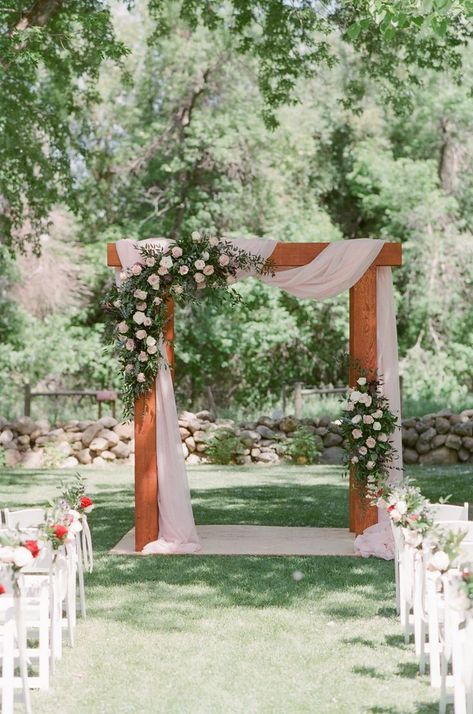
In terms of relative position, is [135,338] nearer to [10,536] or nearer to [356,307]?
[356,307]

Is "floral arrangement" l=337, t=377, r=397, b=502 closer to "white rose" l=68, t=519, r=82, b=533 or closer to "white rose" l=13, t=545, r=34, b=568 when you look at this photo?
"white rose" l=68, t=519, r=82, b=533

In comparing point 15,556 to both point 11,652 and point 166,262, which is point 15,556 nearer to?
point 11,652

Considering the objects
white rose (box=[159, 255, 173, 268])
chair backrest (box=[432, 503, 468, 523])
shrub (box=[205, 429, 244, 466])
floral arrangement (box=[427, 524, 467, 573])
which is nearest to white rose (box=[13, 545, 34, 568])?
floral arrangement (box=[427, 524, 467, 573])

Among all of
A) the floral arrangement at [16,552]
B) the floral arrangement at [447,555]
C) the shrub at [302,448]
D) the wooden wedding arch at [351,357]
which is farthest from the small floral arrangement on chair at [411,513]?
the shrub at [302,448]

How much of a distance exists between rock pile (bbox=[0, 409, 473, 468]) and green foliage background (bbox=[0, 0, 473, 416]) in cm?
305

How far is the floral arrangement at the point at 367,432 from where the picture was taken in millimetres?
8836

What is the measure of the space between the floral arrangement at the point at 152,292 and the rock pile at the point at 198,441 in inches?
292

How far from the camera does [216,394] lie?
78.2ft

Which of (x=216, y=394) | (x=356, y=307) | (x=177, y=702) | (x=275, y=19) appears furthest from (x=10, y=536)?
(x=216, y=394)

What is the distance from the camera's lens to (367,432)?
29.2ft

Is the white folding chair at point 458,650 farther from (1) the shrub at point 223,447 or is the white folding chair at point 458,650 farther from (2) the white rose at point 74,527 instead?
(1) the shrub at point 223,447

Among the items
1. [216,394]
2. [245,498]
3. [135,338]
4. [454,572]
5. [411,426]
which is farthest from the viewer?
[216,394]

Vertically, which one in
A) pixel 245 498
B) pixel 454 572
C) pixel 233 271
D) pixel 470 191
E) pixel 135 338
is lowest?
pixel 245 498

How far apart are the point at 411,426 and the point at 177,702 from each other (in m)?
11.9
